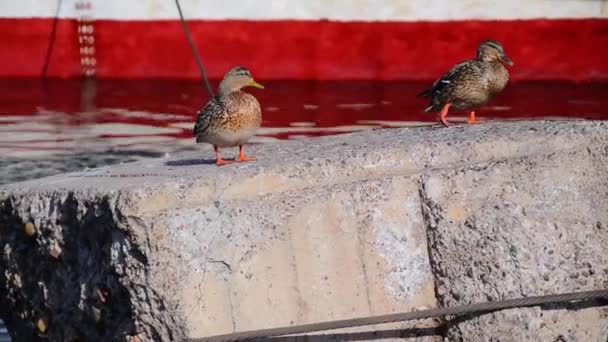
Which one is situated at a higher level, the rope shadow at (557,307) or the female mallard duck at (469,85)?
the female mallard duck at (469,85)

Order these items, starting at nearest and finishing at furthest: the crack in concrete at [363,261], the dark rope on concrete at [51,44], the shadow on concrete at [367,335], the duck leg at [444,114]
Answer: the shadow on concrete at [367,335] < the crack in concrete at [363,261] < the duck leg at [444,114] < the dark rope on concrete at [51,44]

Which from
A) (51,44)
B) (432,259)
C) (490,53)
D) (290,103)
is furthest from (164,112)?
(432,259)

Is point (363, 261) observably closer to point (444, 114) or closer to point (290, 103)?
point (444, 114)

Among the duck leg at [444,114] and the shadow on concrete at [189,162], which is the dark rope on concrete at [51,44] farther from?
the shadow on concrete at [189,162]

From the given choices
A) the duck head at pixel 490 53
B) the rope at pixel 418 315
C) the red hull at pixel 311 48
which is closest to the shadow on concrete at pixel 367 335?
the rope at pixel 418 315

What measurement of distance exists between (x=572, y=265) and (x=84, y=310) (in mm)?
1641

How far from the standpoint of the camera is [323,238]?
14.3 feet

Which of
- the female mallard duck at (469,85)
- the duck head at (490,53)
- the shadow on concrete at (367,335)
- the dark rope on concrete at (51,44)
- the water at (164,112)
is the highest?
the dark rope on concrete at (51,44)

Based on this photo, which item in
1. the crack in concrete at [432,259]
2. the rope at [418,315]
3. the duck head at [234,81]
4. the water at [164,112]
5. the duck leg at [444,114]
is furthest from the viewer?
the water at [164,112]

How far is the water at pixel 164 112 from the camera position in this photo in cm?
1155

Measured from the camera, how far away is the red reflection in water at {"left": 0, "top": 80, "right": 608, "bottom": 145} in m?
12.8

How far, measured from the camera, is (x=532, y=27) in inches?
551

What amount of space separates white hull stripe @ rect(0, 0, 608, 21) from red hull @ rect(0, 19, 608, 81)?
0.07m

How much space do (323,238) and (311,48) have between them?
1005 cm
